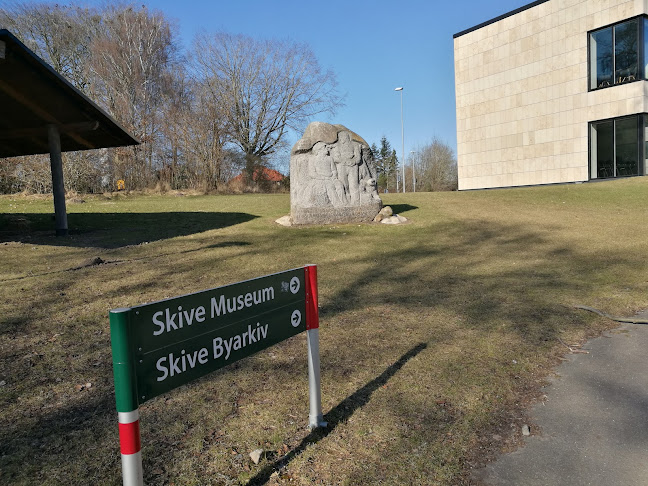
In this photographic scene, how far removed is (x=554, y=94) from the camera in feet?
94.3

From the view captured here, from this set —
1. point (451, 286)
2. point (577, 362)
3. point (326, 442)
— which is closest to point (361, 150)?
point (451, 286)

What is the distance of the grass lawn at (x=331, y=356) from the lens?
2818mm

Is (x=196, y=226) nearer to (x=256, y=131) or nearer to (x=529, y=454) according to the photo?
(x=529, y=454)

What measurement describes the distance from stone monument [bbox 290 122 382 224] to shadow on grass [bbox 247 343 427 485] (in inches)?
390

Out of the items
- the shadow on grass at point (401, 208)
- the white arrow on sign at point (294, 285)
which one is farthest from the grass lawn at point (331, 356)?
the shadow on grass at point (401, 208)

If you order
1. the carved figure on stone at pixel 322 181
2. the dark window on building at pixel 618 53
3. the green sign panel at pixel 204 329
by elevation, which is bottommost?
the green sign panel at pixel 204 329

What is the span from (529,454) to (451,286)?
4.36 m

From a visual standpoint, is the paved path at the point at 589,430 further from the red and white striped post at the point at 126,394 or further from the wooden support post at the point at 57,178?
the wooden support post at the point at 57,178

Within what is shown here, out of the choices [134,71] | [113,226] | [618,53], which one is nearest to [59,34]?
[134,71]

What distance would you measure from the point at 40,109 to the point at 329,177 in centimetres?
769

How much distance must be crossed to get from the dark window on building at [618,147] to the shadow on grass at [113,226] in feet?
71.5

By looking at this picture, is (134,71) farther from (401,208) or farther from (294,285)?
(294,285)

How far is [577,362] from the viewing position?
4270mm

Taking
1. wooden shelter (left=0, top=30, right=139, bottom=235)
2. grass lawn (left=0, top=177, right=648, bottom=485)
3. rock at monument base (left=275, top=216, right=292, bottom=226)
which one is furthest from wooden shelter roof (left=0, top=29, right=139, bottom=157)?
rock at monument base (left=275, top=216, right=292, bottom=226)
